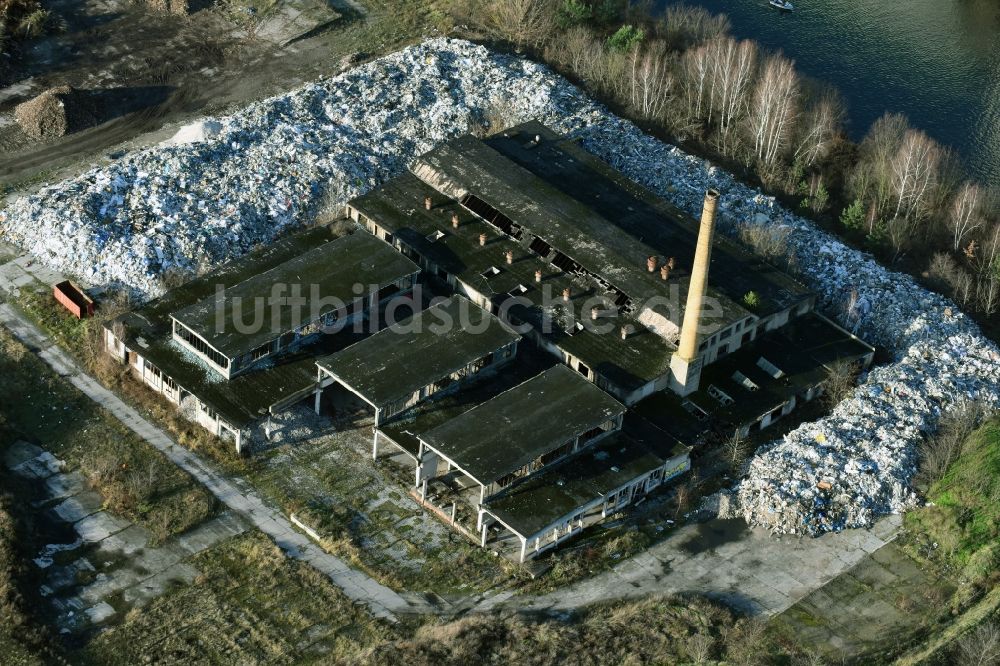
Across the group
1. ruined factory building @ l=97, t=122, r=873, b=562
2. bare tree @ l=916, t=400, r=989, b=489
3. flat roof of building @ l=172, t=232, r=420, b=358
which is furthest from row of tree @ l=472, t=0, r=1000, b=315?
flat roof of building @ l=172, t=232, r=420, b=358

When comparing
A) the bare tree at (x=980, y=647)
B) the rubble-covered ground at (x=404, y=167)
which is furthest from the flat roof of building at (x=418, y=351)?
the bare tree at (x=980, y=647)

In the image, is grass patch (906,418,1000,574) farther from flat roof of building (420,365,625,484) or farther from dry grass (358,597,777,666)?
flat roof of building (420,365,625,484)

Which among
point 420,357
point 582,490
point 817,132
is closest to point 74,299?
point 420,357

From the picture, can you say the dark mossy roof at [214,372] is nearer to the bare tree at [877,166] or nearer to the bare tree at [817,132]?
the bare tree at [817,132]

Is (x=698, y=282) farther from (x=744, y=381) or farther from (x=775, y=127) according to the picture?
(x=775, y=127)

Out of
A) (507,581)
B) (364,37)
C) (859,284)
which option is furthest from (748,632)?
(364,37)

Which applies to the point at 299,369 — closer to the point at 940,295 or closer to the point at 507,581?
the point at 507,581
